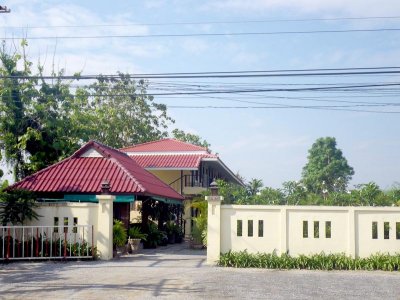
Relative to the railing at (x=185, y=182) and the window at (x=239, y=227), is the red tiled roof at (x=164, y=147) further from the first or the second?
the window at (x=239, y=227)

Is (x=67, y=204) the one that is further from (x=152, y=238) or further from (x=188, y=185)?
(x=188, y=185)

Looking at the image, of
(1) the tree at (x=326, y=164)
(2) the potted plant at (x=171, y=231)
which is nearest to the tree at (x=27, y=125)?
(2) the potted plant at (x=171, y=231)

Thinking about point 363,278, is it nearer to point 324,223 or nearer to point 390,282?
point 390,282

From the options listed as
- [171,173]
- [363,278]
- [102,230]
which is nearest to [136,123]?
[171,173]

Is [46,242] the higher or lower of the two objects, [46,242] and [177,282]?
the higher

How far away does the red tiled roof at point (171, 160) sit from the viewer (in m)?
28.9

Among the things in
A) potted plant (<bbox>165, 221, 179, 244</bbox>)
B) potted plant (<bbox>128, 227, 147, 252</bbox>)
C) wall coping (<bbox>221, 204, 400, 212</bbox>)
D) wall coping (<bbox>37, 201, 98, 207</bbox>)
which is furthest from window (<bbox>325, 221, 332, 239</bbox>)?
potted plant (<bbox>165, 221, 179, 244</bbox>)

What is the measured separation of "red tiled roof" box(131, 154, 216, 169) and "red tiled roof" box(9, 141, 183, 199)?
8.62 metres

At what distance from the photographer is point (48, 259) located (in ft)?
47.5

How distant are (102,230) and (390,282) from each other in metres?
7.78

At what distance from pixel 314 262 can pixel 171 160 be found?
17.2 m

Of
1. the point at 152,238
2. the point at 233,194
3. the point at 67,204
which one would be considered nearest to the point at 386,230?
the point at 233,194

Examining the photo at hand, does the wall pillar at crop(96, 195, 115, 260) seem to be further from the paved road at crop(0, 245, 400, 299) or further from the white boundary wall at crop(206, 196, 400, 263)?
the white boundary wall at crop(206, 196, 400, 263)

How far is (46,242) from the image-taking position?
14727 millimetres
